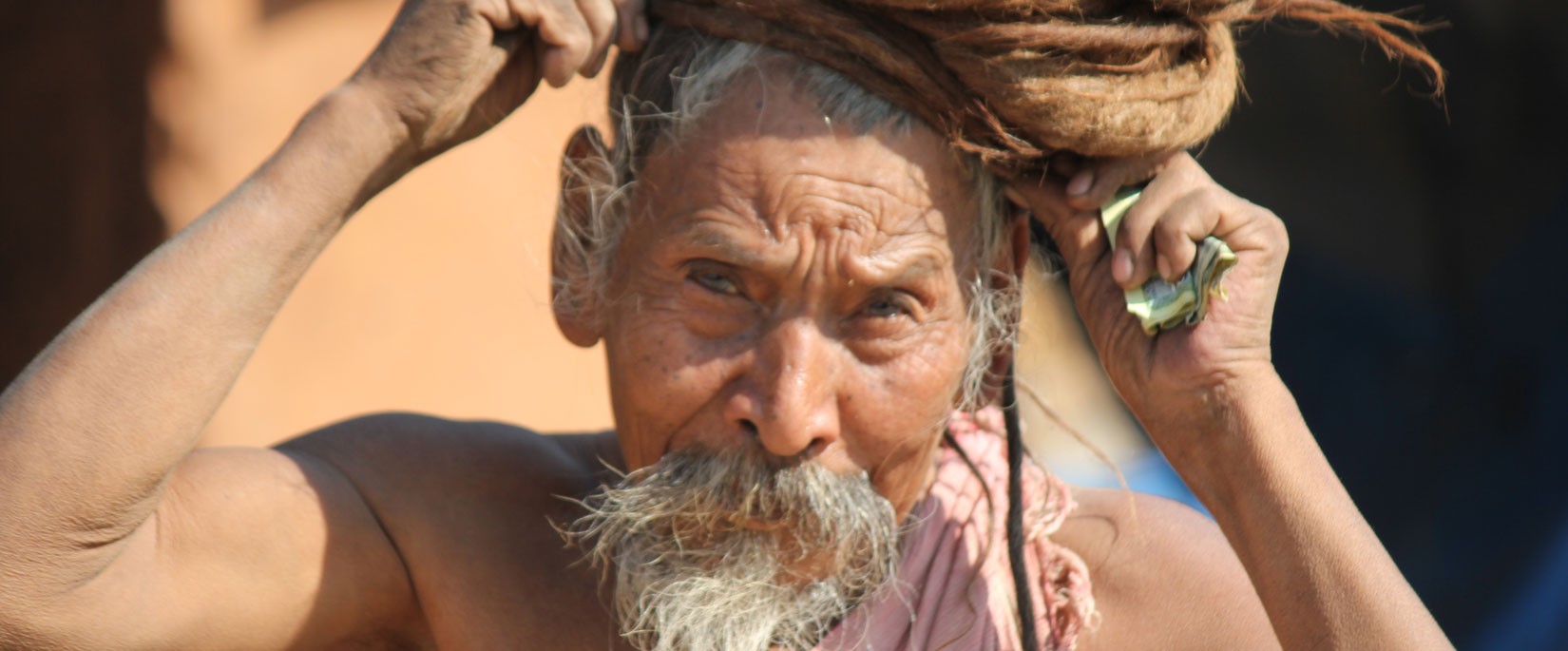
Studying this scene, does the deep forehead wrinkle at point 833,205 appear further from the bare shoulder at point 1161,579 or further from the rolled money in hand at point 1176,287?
the bare shoulder at point 1161,579

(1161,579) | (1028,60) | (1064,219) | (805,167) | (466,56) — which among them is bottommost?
(1161,579)

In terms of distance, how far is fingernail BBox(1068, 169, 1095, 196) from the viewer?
2.29m

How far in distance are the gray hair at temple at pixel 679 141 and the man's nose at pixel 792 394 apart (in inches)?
13.1

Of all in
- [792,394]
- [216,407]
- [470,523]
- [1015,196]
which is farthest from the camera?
[470,523]

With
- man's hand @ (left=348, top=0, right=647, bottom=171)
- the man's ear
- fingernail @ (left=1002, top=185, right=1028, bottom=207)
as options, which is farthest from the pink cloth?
man's hand @ (left=348, top=0, right=647, bottom=171)

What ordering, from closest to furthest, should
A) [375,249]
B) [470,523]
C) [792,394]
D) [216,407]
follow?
[216,407], [792,394], [470,523], [375,249]

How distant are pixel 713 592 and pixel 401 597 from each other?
1.93ft

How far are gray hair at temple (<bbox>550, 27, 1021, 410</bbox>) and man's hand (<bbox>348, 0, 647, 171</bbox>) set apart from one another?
0.17 metres

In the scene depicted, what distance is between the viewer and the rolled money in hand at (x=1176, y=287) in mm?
2139

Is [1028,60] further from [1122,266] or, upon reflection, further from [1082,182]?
[1122,266]

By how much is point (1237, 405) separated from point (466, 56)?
1322 millimetres

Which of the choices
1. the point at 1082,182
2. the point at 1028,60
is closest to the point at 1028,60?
the point at 1028,60

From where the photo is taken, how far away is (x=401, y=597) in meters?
2.48

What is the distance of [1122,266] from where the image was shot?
223cm
